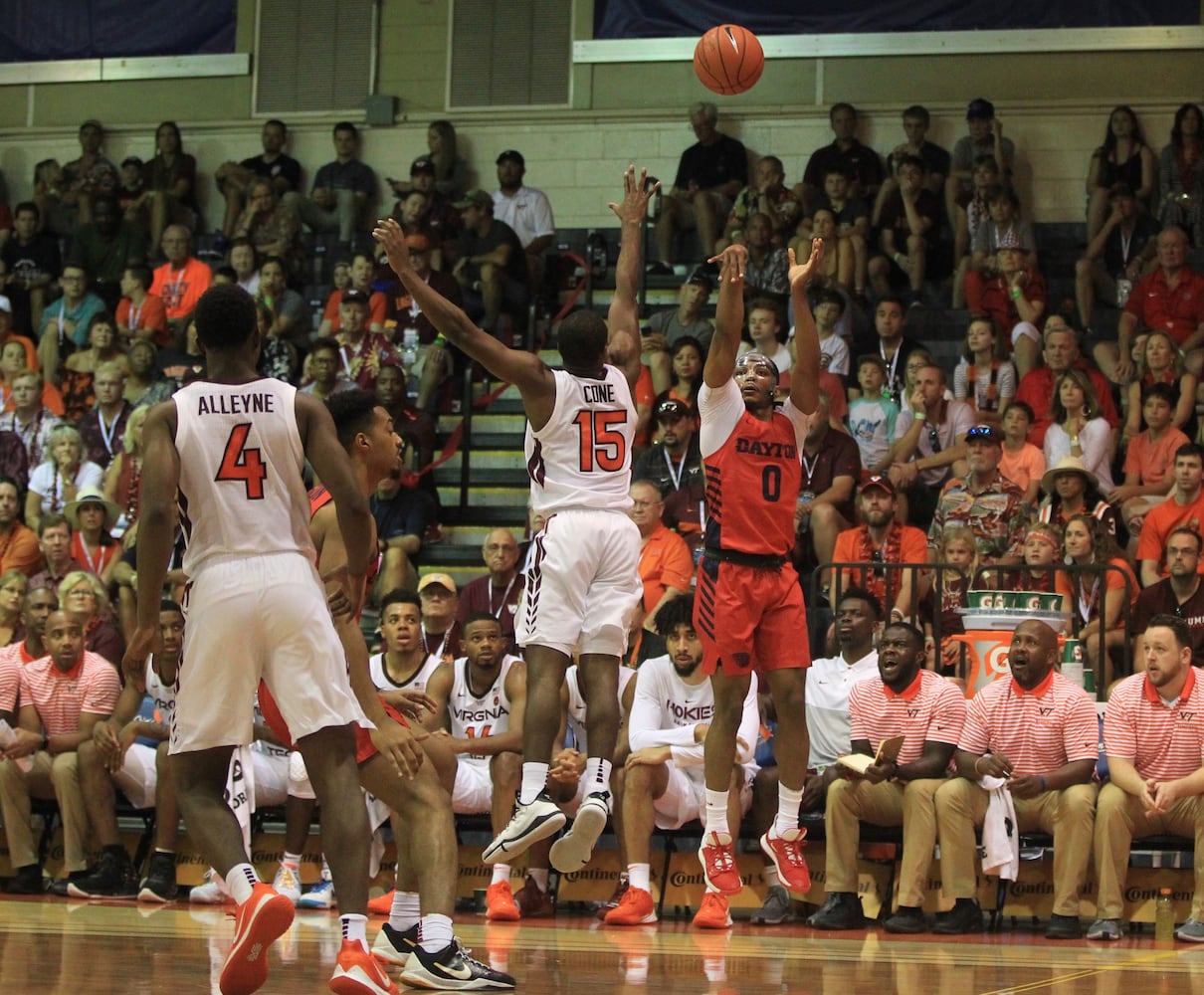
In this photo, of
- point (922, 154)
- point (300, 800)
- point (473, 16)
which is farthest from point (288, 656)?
point (473, 16)

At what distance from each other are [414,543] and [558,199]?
6.96m

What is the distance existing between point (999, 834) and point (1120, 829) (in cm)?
60

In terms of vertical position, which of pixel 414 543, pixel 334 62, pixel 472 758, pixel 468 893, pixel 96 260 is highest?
pixel 334 62

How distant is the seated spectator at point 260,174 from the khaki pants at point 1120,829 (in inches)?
454

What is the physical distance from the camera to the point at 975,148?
16375 mm

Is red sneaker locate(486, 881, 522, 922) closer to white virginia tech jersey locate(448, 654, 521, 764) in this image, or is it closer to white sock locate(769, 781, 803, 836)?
white virginia tech jersey locate(448, 654, 521, 764)

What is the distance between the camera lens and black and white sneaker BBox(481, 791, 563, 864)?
666cm

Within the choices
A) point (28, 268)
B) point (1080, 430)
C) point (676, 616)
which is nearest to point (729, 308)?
point (676, 616)

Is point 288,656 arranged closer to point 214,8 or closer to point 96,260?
point 96,260

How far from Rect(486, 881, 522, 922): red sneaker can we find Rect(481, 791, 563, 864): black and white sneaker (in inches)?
107

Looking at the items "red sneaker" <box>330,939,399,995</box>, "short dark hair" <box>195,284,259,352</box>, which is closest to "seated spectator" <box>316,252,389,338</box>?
"short dark hair" <box>195,284,259,352</box>

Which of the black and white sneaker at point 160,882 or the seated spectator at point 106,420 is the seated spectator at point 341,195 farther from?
the black and white sneaker at point 160,882

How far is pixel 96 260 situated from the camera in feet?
58.3

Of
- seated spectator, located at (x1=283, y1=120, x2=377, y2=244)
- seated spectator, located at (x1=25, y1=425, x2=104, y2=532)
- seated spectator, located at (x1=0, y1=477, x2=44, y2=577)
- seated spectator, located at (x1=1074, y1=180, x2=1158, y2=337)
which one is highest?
seated spectator, located at (x1=283, y1=120, x2=377, y2=244)
